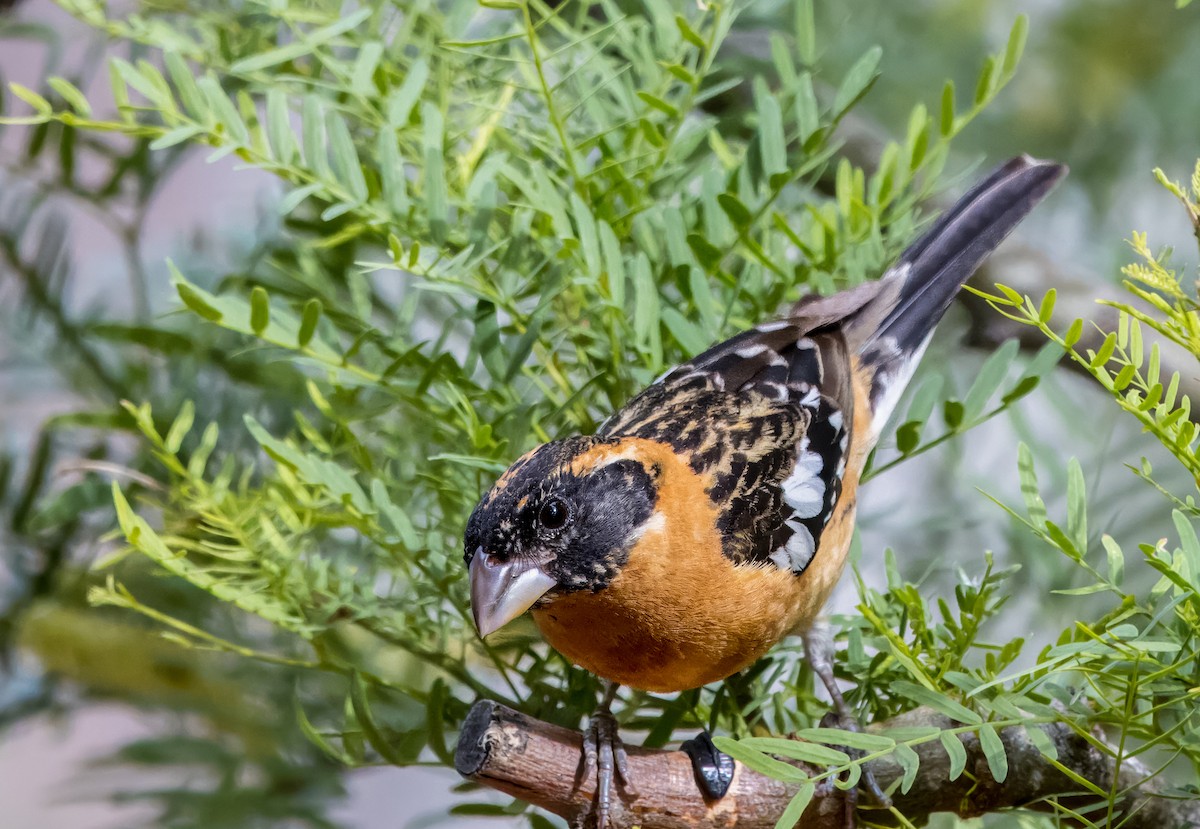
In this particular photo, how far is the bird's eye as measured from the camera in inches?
29.5

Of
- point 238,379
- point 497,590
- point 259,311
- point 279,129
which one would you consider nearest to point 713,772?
point 497,590

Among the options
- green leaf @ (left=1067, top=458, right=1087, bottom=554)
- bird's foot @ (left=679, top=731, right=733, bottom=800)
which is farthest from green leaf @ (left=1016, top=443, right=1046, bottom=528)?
bird's foot @ (left=679, top=731, right=733, bottom=800)

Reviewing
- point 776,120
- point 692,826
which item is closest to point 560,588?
point 692,826

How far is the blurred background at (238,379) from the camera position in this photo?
41.9 inches

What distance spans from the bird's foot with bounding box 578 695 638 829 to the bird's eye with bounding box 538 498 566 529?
0.14m

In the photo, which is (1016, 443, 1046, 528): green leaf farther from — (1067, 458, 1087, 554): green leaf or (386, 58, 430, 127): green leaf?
(386, 58, 430, 127): green leaf

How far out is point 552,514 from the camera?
2.48 ft

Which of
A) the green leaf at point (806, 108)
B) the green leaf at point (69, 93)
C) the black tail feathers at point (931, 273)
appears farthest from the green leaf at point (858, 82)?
the green leaf at point (69, 93)

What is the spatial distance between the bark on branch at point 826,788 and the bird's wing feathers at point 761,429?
0.18 m

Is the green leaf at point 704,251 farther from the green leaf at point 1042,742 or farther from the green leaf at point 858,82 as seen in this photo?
the green leaf at point 1042,742

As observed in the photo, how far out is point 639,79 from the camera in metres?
0.91

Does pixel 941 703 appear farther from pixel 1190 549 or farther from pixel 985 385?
pixel 985 385

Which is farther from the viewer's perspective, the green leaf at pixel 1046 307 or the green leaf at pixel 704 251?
the green leaf at pixel 704 251

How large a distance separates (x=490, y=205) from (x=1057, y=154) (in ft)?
3.60
